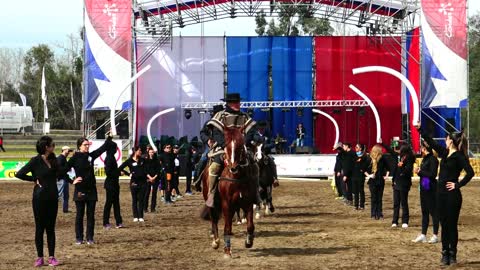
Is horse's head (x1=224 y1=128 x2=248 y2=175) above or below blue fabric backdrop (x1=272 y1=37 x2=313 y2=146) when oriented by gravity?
below

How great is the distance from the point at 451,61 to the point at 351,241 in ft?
86.1

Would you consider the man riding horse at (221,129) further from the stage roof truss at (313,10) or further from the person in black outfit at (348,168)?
the stage roof truss at (313,10)

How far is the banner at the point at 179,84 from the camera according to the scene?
41.2m

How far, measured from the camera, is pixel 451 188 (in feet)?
34.5

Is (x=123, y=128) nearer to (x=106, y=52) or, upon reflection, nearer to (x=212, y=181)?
(x=106, y=52)

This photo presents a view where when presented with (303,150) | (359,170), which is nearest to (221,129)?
(359,170)

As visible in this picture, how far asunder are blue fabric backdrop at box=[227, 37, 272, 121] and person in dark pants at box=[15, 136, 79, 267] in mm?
30702

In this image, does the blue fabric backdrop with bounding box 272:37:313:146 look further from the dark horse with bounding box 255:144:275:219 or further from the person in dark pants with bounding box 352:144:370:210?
the dark horse with bounding box 255:144:275:219

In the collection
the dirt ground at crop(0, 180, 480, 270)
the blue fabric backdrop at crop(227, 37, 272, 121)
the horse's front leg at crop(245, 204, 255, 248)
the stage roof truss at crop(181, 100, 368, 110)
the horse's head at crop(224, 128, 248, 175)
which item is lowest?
the dirt ground at crop(0, 180, 480, 270)

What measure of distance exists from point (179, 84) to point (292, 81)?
19.6 feet

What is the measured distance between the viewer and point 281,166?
37.3 m

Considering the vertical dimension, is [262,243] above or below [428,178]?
below

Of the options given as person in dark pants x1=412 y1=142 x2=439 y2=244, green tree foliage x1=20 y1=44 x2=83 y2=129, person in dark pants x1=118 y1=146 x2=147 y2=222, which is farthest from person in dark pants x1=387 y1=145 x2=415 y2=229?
green tree foliage x1=20 y1=44 x2=83 y2=129

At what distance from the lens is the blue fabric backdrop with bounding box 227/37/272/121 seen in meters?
41.6
